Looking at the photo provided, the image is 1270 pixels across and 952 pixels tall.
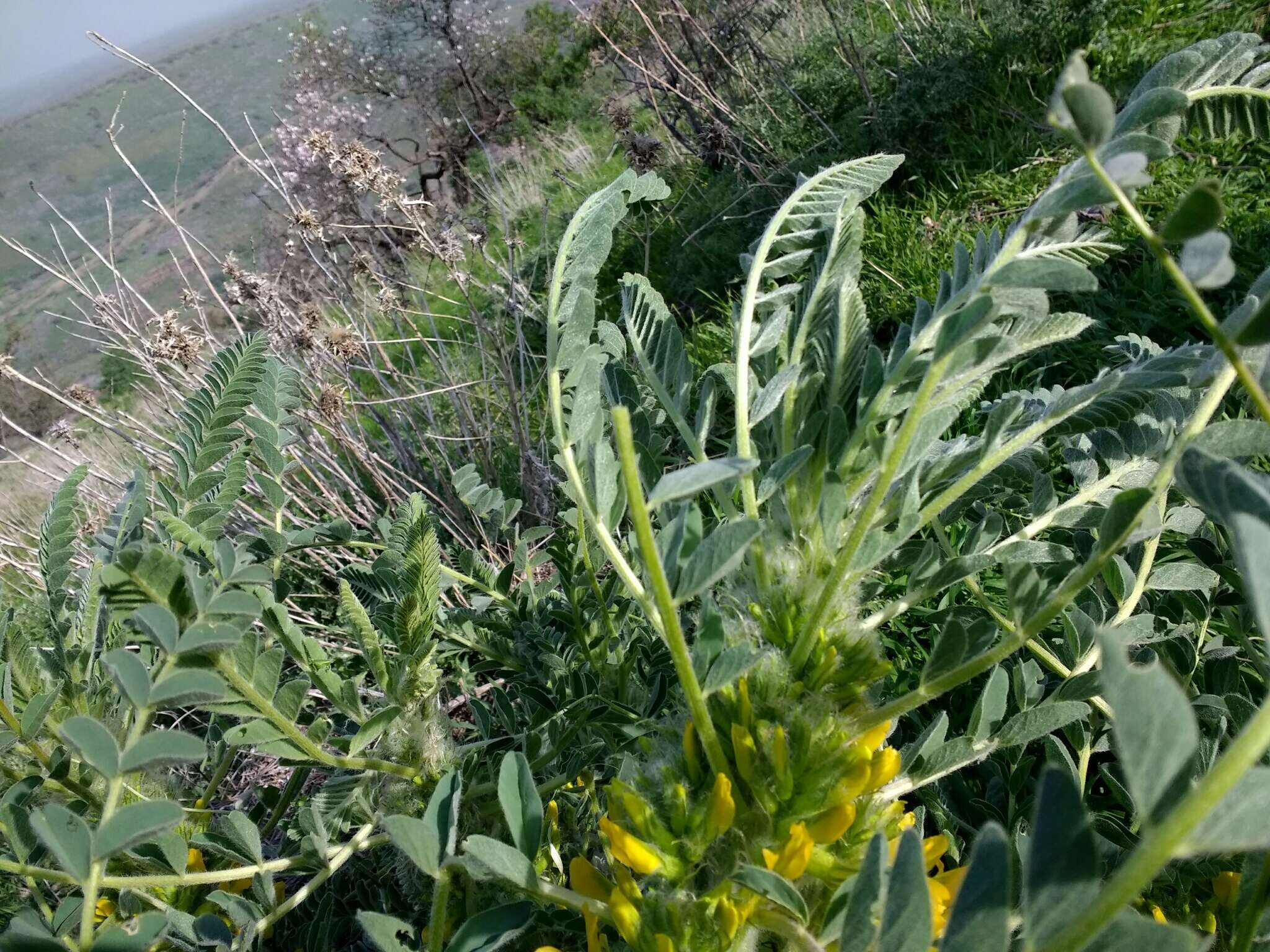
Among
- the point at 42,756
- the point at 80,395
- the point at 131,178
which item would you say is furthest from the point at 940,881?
the point at 131,178

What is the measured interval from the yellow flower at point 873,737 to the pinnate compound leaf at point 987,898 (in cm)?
17

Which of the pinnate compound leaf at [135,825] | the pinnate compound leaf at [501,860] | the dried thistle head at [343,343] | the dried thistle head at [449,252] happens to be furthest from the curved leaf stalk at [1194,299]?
the dried thistle head at [343,343]

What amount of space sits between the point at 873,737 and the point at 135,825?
347 millimetres

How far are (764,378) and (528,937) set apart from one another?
39cm

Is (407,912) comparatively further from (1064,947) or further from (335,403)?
(335,403)

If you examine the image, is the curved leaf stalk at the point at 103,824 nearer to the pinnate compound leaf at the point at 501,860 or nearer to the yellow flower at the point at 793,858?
the pinnate compound leaf at the point at 501,860

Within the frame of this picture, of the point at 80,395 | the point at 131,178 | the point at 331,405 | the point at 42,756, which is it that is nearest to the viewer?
the point at 42,756

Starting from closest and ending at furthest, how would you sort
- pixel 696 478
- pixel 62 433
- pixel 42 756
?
1. pixel 696 478
2. pixel 42 756
3. pixel 62 433

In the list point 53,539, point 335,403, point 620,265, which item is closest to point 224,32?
point 620,265

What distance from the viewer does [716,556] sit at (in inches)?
13.6

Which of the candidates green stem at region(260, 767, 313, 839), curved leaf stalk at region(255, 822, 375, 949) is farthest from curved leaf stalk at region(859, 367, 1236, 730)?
green stem at region(260, 767, 313, 839)

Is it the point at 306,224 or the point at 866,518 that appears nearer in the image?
the point at 866,518

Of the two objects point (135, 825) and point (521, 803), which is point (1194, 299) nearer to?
point (521, 803)

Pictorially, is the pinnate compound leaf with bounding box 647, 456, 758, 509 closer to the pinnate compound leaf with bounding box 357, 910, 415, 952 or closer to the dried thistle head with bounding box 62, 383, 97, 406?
the pinnate compound leaf with bounding box 357, 910, 415, 952
